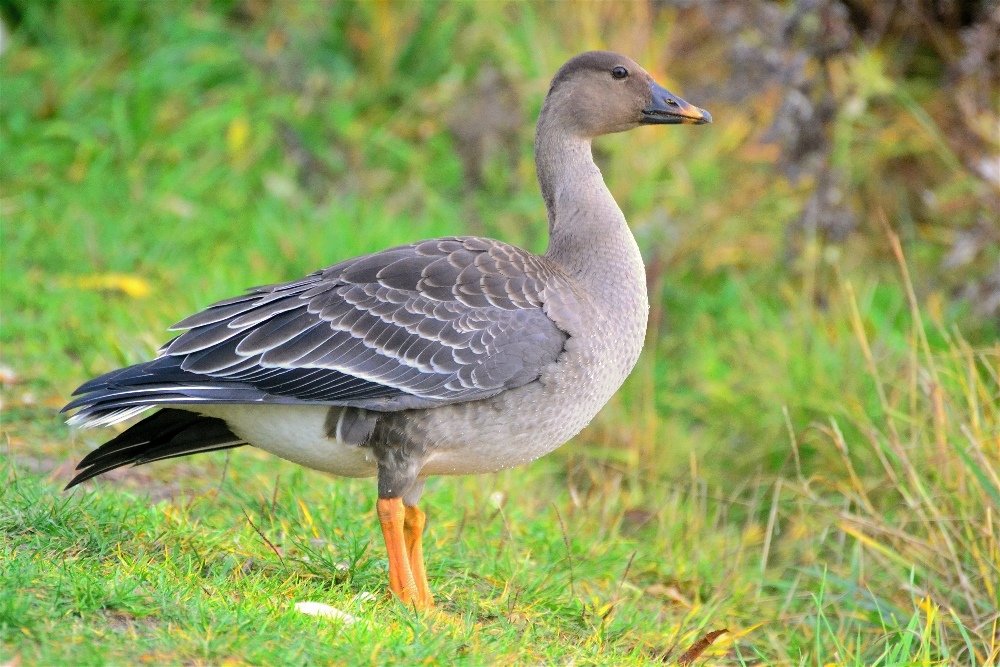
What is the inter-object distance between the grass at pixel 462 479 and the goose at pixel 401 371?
0.30 metres

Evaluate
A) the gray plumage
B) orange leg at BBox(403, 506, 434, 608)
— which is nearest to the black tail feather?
the gray plumage

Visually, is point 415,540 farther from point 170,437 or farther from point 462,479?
point 462,479

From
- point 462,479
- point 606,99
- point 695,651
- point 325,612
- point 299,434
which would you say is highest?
point 606,99

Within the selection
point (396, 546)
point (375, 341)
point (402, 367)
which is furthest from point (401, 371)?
point (396, 546)

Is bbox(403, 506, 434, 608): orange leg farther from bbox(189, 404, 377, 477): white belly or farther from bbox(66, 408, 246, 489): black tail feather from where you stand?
bbox(66, 408, 246, 489): black tail feather

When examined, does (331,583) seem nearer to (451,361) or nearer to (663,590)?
(451,361)

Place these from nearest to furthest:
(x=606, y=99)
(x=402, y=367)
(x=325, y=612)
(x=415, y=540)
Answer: (x=325, y=612)
(x=402, y=367)
(x=415, y=540)
(x=606, y=99)

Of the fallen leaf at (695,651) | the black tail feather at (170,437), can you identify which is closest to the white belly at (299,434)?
the black tail feather at (170,437)

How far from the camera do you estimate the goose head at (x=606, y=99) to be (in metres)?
4.84

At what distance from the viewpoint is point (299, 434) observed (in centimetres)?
425

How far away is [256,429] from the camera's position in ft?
14.1

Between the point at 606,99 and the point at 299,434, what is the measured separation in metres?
1.70

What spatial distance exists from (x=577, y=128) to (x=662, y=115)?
12.7 inches

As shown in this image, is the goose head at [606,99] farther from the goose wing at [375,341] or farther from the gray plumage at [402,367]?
the goose wing at [375,341]
